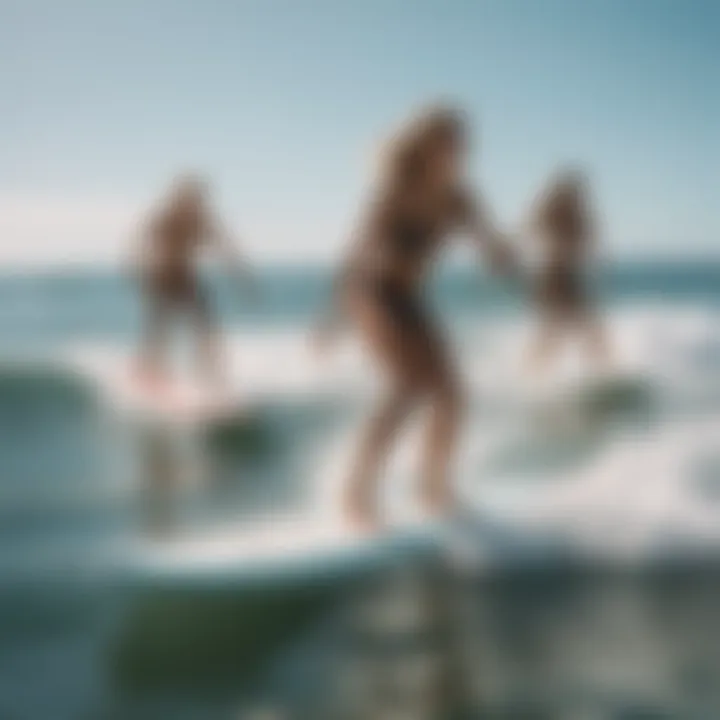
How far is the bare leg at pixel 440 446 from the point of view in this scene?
1452 mm

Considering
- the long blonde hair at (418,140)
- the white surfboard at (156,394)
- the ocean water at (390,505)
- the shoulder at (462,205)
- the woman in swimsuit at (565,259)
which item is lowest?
the ocean water at (390,505)

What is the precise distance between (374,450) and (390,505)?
75 mm

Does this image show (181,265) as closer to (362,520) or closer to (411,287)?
(411,287)

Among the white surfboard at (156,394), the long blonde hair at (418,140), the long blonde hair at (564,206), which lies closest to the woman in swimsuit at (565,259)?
the long blonde hair at (564,206)

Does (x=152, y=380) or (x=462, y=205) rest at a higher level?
(x=462, y=205)

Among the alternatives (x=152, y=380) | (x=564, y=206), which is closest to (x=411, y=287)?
(x=564, y=206)

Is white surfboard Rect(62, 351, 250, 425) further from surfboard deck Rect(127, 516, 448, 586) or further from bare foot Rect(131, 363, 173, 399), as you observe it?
surfboard deck Rect(127, 516, 448, 586)

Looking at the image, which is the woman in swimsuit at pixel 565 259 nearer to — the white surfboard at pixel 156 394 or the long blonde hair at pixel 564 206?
the long blonde hair at pixel 564 206

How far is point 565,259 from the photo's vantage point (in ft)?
4.89

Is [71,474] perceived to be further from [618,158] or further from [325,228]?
[618,158]

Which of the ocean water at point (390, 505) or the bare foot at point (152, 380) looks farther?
the bare foot at point (152, 380)

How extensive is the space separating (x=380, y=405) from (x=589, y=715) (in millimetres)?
465

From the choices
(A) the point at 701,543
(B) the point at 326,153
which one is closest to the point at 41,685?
(B) the point at 326,153

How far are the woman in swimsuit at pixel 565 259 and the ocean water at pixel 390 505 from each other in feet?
0.10
